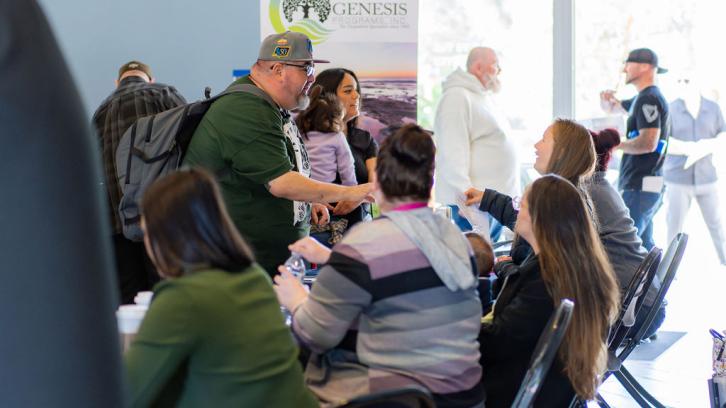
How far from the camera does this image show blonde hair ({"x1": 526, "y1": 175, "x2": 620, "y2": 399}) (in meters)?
2.35

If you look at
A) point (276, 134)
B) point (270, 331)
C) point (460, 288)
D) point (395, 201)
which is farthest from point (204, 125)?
point (270, 331)

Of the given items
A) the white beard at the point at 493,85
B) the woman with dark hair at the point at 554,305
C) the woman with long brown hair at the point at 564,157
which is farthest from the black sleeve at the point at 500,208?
the white beard at the point at 493,85

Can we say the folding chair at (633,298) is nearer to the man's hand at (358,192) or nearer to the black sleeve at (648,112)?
the man's hand at (358,192)

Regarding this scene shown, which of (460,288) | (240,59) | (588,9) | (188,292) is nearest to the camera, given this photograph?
(188,292)

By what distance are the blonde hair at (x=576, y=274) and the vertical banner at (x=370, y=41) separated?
10.0 feet

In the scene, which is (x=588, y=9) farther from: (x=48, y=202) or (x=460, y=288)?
(x=48, y=202)

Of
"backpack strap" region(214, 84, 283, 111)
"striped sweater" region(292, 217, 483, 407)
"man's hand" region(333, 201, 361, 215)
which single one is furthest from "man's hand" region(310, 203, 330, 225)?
"striped sweater" region(292, 217, 483, 407)

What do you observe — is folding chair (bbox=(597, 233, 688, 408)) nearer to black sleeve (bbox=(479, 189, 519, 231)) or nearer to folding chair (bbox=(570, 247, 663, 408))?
folding chair (bbox=(570, 247, 663, 408))

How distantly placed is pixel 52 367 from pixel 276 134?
8.91ft

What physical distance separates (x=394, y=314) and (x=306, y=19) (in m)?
3.89

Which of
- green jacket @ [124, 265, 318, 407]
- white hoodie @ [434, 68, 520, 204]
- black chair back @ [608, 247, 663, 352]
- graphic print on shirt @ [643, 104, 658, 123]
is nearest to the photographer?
green jacket @ [124, 265, 318, 407]

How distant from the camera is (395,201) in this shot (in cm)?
216

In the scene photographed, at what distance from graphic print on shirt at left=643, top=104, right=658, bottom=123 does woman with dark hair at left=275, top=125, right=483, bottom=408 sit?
4191 millimetres

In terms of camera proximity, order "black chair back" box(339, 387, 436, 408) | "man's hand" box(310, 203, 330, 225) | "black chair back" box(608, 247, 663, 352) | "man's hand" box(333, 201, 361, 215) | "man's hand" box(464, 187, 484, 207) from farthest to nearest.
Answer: "man's hand" box(333, 201, 361, 215)
"man's hand" box(310, 203, 330, 225)
"man's hand" box(464, 187, 484, 207)
"black chair back" box(608, 247, 663, 352)
"black chair back" box(339, 387, 436, 408)
